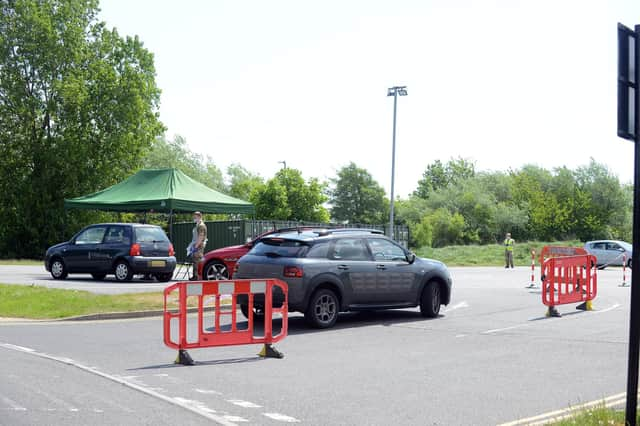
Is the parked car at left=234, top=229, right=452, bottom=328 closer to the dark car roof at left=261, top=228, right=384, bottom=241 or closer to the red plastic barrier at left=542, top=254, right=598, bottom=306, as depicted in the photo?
the dark car roof at left=261, top=228, right=384, bottom=241

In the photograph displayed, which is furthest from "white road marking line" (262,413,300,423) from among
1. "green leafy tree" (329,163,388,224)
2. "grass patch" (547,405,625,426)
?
"green leafy tree" (329,163,388,224)

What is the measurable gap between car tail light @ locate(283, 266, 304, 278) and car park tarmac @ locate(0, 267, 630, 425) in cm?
92

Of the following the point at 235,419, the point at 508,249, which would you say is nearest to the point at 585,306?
the point at 235,419

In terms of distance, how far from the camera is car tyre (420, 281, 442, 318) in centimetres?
1455

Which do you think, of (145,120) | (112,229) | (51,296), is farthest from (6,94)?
(51,296)

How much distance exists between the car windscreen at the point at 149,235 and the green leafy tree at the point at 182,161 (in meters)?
50.4

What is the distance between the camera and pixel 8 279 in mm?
22297

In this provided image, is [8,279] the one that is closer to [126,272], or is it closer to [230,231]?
[126,272]

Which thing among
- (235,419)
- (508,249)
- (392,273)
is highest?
(392,273)

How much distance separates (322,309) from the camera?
42.5ft

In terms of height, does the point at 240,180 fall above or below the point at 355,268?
above

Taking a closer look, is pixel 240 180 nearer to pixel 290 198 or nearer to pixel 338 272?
pixel 290 198

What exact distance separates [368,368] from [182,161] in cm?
8446

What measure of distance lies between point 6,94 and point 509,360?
1563 inches
